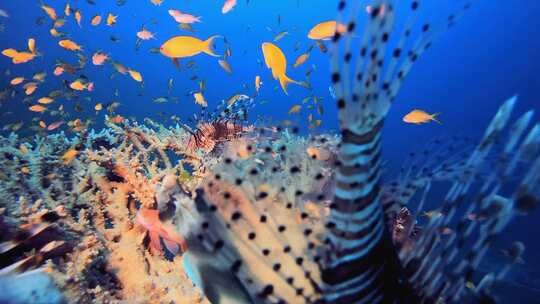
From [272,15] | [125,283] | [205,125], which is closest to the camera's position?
[125,283]

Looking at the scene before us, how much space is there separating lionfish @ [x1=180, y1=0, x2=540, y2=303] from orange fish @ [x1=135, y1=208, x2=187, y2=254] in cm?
108

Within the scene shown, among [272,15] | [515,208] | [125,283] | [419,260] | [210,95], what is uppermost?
[272,15]

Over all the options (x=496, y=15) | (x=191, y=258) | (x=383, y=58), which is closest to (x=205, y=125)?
(x=191, y=258)

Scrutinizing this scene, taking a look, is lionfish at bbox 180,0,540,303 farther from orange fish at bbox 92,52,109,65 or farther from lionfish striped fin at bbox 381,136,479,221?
orange fish at bbox 92,52,109,65

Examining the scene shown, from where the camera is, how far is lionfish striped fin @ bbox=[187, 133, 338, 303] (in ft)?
3.88

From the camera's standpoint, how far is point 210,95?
238ft

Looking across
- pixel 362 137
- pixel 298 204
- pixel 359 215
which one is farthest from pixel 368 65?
pixel 298 204

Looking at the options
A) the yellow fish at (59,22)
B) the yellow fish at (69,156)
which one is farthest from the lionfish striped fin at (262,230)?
the yellow fish at (59,22)

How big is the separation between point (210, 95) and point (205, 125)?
6967 centimetres

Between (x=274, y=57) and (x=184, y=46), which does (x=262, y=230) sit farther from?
(x=184, y=46)

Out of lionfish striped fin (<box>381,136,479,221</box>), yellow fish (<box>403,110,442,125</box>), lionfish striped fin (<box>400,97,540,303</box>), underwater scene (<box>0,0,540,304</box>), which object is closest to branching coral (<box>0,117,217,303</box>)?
underwater scene (<box>0,0,540,304</box>)

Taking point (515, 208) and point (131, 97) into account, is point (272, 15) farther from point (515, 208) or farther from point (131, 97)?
point (515, 208)

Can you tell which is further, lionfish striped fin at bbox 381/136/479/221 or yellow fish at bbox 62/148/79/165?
yellow fish at bbox 62/148/79/165

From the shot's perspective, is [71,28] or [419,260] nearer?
[419,260]
